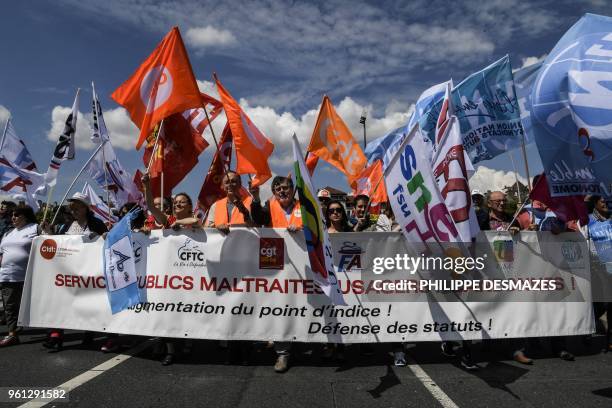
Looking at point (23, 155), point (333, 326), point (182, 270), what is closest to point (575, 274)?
point (333, 326)

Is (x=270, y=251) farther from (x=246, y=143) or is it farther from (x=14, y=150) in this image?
(x=14, y=150)

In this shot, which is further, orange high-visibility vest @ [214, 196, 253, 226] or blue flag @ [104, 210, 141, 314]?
orange high-visibility vest @ [214, 196, 253, 226]

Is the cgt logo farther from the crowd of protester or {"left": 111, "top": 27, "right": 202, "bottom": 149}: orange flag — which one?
{"left": 111, "top": 27, "right": 202, "bottom": 149}: orange flag

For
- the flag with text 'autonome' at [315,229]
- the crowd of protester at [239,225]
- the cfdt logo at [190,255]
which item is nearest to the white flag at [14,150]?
the crowd of protester at [239,225]

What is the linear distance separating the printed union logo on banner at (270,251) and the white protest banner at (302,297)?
0.04 feet

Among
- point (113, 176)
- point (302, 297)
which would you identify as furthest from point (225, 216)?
point (113, 176)

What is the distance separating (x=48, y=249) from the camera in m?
5.21

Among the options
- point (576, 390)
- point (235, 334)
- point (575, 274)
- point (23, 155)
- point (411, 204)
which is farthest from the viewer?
point (23, 155)

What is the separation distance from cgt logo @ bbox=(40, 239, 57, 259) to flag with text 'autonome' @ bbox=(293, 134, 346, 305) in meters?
3.44

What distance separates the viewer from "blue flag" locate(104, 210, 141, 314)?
4391 mm

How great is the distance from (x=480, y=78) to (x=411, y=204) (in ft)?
11.4

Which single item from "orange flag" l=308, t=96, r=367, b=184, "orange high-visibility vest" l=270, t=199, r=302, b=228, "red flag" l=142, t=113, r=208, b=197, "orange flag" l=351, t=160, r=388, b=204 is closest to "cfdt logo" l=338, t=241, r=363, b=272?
"orange high-visibility vest" l=270, t=199, r=302, b=228

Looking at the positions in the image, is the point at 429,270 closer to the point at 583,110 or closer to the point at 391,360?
the point at 391,360

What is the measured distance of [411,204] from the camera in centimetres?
399
